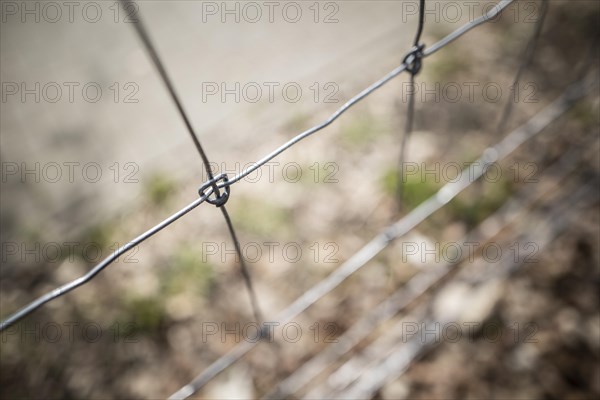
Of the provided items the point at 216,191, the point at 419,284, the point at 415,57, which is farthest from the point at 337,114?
the point at 419,284

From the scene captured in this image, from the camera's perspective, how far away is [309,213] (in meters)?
2.09

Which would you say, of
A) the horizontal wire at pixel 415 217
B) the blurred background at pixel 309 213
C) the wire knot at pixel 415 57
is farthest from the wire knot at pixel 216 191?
the blurred background at pixel 309 213

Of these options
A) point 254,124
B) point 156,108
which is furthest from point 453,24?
point 156,108

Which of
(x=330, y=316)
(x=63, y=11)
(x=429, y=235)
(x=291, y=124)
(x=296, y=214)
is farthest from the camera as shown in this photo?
(x=63, y=11)

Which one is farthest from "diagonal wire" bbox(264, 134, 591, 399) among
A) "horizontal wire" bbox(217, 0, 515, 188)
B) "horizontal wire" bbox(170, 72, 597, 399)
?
"horizontal wire" bbox(217, 0, 515, 188)

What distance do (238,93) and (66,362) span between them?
181cm

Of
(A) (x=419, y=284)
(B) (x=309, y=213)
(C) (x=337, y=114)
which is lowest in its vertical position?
(A) (x=419, y=284)

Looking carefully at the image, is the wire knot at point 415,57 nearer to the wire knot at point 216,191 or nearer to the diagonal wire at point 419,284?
the wire knot at point 216,191

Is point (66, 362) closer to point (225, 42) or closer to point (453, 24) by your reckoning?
point (225, 42)

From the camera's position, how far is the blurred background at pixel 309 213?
1715 mm

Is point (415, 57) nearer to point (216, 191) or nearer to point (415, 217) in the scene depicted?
point (216, 191)

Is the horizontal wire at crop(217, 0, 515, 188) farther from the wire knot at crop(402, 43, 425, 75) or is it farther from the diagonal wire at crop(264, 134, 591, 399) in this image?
the diagonal wire at crop(264, 134, 591, 399)

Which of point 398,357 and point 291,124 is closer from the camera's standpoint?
point 398,357

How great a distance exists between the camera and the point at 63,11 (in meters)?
3.22
